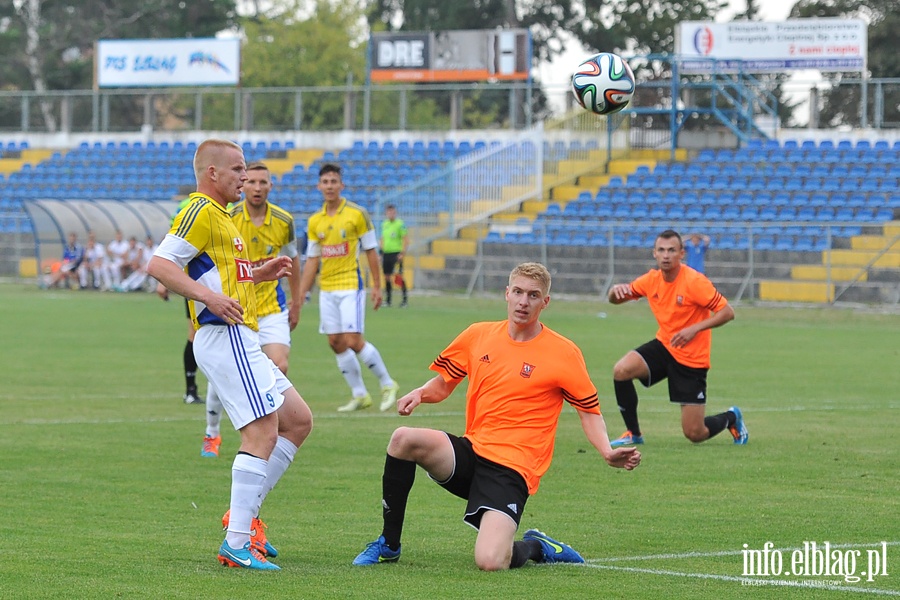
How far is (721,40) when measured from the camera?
42.2m

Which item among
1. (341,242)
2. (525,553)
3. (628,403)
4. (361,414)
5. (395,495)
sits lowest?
(361,414)

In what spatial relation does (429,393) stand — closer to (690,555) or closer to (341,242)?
(690,555)

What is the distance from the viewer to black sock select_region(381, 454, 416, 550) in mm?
6633

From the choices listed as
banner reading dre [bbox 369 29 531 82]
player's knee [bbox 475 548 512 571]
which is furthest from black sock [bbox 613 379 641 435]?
banner reading dre [bbox 369 29 531 82]

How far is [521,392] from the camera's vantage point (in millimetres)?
6887

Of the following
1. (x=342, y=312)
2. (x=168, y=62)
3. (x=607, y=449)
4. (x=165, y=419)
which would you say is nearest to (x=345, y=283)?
(x=342, y=312)

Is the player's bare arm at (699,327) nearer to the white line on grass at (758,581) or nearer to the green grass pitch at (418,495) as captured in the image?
the green grass pitch at (418,495)

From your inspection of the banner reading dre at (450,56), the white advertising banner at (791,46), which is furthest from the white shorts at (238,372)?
the banner reading dre at (450,56)

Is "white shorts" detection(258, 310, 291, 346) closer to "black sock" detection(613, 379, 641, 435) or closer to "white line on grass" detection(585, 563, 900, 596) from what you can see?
"black sock" detection(613, 379, 641, 435)

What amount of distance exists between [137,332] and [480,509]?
53.9ft
